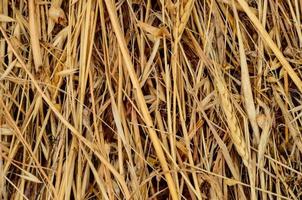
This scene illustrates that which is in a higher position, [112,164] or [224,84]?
[224,84]

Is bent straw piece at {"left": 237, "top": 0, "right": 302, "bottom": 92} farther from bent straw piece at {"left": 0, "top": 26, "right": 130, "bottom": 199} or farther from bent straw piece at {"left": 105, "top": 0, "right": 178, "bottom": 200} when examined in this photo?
bent straw piece at {"left": 0, "top": 26, "right": 130, "bottom": 199}

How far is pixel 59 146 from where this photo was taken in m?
0.72

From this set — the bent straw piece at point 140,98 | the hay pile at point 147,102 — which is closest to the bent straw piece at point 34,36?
the hay pile at point 147,102

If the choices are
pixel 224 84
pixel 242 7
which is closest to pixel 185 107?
pixel 224 84

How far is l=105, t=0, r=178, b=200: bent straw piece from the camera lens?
26.8 inches

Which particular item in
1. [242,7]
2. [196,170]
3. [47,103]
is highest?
[242,7]

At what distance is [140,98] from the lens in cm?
70

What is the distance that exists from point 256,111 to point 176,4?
8.0 inches

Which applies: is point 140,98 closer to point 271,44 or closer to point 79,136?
point 79,136

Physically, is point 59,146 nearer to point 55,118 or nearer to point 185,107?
point 55,118

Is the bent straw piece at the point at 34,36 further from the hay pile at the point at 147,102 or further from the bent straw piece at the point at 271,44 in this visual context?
the bent straw piece at the point at 271,44

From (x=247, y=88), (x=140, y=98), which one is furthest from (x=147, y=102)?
(x=247, y=88)

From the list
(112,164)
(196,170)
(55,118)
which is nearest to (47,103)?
(55,118)

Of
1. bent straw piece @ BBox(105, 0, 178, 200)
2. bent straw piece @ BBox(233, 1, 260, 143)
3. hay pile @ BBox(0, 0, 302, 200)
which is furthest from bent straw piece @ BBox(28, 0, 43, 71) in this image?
bent straw piece @ BBox(233, 1, 260, 143)
